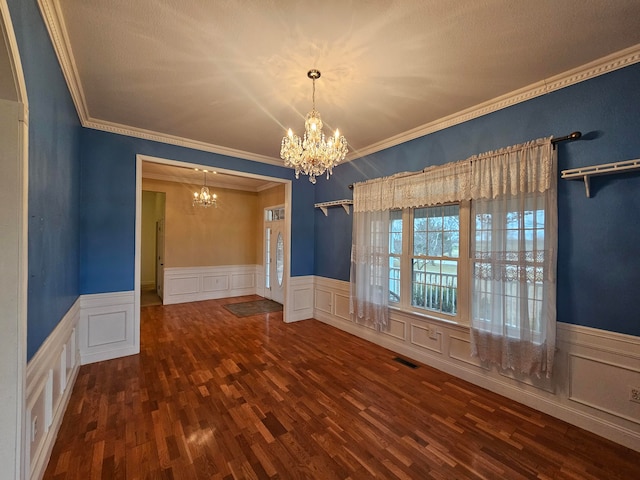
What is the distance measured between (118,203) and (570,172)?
187 inches

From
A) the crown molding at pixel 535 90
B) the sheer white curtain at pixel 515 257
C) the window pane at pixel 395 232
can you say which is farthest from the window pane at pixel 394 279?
the crown molding at pixel 535 90

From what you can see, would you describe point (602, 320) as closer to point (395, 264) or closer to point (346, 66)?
point (395, 264)

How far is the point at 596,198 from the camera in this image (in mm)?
2104

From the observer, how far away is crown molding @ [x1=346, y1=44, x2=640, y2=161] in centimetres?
197

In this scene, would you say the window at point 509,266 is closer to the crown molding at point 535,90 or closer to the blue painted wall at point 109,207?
the crown molding at point 535,90

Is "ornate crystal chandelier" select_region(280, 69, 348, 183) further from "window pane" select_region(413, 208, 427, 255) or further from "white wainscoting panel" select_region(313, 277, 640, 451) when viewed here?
"white wainscoting panel" select_region(313, 277, 640, 451)

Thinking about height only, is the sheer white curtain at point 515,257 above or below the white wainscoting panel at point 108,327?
above

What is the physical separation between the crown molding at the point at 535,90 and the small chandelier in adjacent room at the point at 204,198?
163 inches

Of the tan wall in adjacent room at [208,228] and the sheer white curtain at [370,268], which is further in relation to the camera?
the tan wall in adjacent room at [208,228]

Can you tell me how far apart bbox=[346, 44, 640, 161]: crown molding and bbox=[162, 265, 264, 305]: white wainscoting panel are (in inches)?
202

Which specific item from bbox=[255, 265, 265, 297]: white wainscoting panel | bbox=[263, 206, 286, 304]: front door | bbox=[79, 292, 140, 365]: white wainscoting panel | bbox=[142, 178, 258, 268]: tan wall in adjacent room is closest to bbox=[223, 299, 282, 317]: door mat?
bbox=[263, 206, 286, 304]: front door

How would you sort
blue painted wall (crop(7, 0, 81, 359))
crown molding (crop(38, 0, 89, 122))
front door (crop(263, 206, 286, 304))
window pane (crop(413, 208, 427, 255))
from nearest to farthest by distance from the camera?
blue painted wall (crop(7, 0, 81, 359)), crown molding (crop(38, 0, 89, 122)), window pane (crop(413, 208, 427, 255)), front door (crop(263, 206, 286, 304))

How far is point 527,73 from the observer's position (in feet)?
7.27

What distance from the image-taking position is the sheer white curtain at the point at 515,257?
2.27 metres
